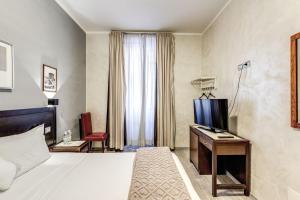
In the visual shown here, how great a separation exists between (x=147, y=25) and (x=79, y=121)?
266cm

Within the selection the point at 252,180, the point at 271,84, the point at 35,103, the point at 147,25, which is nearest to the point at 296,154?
the point at 271,84

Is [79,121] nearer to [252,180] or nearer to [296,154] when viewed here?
[252,180]

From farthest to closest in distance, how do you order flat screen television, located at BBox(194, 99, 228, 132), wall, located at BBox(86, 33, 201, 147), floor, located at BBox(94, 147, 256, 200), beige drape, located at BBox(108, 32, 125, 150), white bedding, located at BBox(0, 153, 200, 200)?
wall, located at BBox(86, 33, 201, 147), beige drape, located at BBox(108, 32, 125, 150), flat screen television, located at BBox(194, 99, 228, 132), floor, located at BBox(94, 147, 256, 200), white bedding, located at BBox(0, 153, 200, 200)

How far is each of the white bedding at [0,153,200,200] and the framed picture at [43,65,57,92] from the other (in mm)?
1199

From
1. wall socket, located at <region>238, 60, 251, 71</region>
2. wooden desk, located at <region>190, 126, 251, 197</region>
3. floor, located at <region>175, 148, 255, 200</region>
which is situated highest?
wall socket, located at <region>238, 60, 251, 71</region>

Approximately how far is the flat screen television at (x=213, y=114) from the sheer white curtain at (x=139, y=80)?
136cm

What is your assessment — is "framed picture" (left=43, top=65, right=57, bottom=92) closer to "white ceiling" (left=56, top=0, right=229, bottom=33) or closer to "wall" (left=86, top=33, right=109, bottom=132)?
"white ceiling" (left=56, top=0, right=229, bottom=33)

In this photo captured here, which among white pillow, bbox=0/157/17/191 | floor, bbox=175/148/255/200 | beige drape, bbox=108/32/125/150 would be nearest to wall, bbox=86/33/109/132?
beige drape, bbox=108/32/125/150

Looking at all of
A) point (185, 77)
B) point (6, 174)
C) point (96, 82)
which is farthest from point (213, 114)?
point (96, 82)

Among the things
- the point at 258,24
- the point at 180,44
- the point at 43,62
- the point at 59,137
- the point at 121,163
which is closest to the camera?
the point at 121,163

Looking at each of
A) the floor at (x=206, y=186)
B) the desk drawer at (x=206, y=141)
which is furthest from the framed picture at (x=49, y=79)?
the floor at (x=206, y=186)

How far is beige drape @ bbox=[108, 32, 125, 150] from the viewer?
4.70 meters

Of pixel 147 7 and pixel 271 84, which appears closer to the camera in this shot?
pixel 271 84

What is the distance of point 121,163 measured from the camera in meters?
2.10
